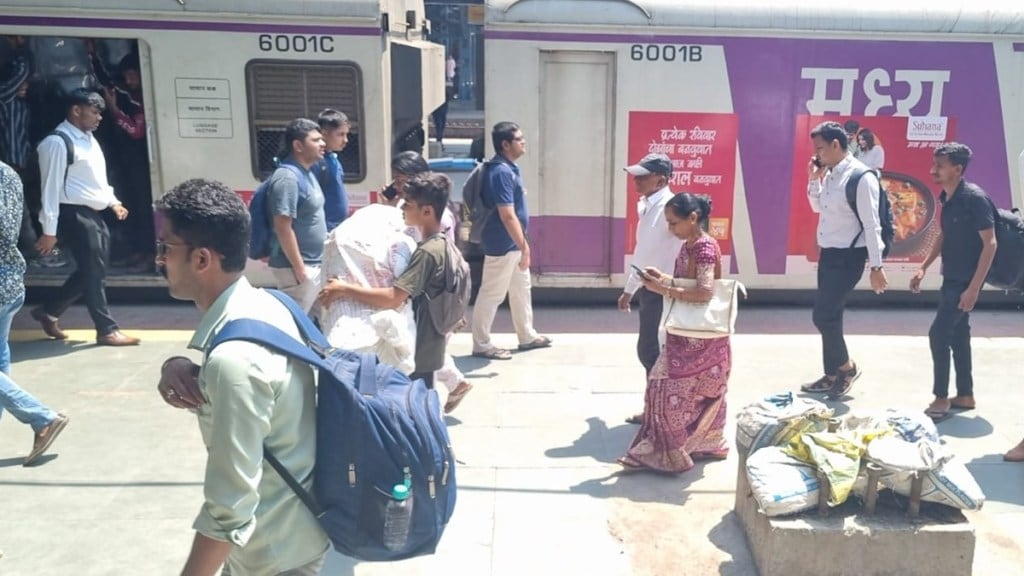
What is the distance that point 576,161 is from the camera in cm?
765

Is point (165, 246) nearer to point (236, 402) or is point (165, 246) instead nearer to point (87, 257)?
point (236, 402)

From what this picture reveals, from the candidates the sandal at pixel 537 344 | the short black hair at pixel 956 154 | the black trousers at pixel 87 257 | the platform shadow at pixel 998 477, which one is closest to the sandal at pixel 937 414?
the platform shadow at pixel 998 477

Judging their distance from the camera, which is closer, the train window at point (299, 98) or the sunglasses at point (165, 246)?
the sunglasses at point (165, 246)

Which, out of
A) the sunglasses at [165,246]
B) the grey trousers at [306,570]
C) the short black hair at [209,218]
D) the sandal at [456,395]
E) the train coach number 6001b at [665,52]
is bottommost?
the sandal at [456,395]

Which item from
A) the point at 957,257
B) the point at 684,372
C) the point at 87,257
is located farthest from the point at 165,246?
the point at 87,257

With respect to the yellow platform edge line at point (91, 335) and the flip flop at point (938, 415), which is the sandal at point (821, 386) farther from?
the yellow platform edge line at point (91, 335)

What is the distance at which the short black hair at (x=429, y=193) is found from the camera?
13.6 feet

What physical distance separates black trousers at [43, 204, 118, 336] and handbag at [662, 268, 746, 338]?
4.33m

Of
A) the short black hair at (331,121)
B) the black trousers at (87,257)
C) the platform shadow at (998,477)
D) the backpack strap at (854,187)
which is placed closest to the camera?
the platform shadow at (998,477)

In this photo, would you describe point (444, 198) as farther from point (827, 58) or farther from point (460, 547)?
point (827, 58)

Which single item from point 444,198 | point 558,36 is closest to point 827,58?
point 558,36

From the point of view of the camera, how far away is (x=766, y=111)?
24.9 ft

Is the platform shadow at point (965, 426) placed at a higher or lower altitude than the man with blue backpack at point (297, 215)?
lower

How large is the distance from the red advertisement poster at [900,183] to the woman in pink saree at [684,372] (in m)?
3.36
